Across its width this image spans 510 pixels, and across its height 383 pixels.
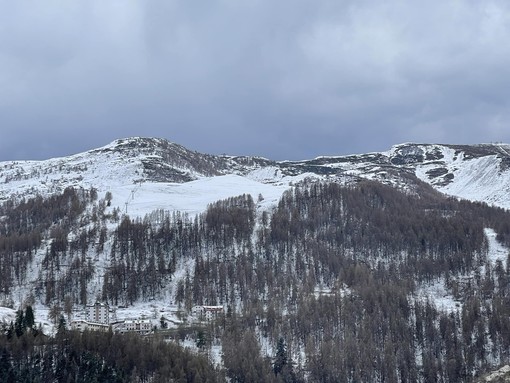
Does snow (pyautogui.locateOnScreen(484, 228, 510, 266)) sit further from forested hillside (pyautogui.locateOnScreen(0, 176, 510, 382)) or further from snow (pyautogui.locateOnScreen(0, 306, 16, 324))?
snow (pyautogui.locateOnScreen(0, 306, 16, 324))

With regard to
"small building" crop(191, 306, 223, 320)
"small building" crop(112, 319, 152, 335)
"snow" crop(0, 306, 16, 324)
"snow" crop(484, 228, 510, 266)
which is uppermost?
"snow" crop(484, 228, 510, 266)

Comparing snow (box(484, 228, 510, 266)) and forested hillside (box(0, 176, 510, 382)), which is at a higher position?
snow (box(484, 228, 510, 266))

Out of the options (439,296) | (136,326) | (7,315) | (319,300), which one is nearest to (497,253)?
(439,296)

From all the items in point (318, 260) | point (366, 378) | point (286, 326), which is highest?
point (318, 260)

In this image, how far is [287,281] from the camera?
182m

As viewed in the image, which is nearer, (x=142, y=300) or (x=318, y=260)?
(x=142, y=300)

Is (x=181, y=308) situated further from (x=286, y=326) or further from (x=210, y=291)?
(x=286, y=326)

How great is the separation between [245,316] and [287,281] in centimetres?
2676

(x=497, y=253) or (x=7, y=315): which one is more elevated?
(x=497, y=253)

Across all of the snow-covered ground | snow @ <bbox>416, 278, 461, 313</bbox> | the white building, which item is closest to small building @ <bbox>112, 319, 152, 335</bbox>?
the white building

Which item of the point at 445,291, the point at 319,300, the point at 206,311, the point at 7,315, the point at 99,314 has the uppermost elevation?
the point at 7,315

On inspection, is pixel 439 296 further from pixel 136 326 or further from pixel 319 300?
pixel 136 326

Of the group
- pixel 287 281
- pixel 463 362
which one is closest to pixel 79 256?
pixel 287 281

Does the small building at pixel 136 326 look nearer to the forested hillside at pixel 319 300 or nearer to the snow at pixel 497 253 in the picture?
the forested hillside at pixel 319 300
